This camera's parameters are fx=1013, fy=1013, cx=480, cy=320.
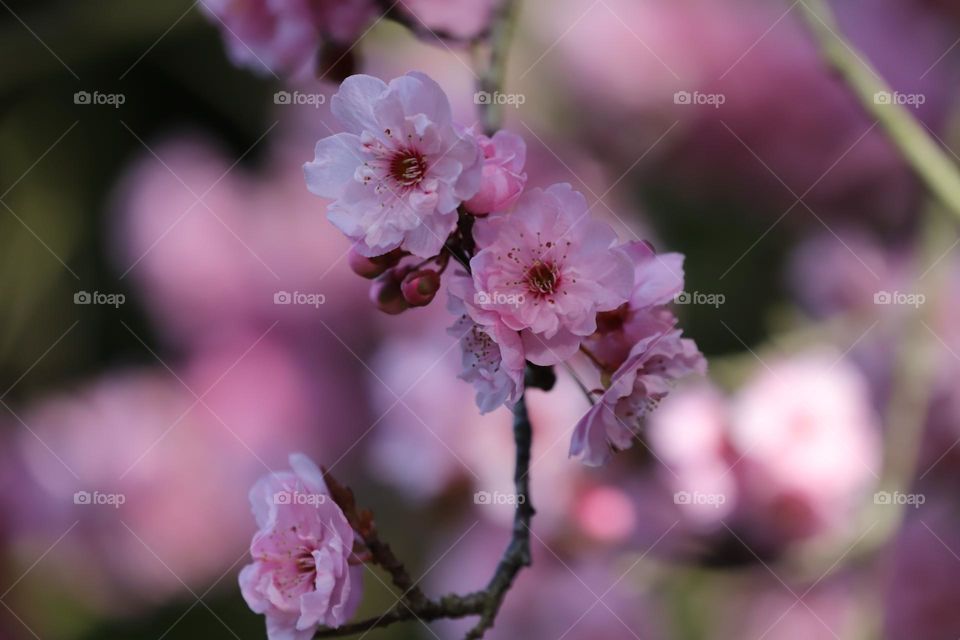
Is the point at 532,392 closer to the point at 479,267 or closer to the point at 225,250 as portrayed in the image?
the point at 479,267

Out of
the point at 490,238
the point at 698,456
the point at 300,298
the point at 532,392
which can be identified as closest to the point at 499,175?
the point at 490,238

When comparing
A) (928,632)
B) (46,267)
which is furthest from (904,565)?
(46,267)

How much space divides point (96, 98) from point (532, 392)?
562 millimetres

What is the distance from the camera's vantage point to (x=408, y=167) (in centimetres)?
30

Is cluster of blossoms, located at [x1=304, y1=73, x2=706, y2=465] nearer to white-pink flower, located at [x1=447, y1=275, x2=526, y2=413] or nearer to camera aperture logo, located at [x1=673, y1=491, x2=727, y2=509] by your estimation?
white-pink flower, located at [x1=447, y1=275, x2=526, y2=413]

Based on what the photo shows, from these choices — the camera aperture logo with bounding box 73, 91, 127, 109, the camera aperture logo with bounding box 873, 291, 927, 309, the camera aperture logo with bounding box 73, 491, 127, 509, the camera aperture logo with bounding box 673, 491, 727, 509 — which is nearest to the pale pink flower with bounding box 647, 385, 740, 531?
the camera aperture logo with bounding box 673, 491, 727, 509

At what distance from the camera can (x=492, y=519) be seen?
1.92ft

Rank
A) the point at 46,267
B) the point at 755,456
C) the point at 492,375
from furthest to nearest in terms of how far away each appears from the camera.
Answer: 1. the point at 46,267
2. the point at 755,456
3. the point at 492,375

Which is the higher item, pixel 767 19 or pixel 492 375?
pixel 767 19

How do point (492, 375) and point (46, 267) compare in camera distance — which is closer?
point (492, 375)

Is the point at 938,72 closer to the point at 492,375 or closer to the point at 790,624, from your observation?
the point at 790,624

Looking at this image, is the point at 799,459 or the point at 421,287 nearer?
the point at 421,287

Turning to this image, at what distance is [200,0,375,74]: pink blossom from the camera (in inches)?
16.9

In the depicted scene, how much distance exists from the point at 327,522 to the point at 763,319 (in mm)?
419
